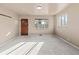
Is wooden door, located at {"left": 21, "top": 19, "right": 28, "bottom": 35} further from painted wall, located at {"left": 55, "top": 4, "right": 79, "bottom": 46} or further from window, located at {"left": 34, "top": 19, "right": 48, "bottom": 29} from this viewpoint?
painted wall, located at {"left": 55, "top": 4, "right": 79, "bottom": 46}

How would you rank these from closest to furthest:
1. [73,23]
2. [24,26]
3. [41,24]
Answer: [73,23], [24,26], [41,24]

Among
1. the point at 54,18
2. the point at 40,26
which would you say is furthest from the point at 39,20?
the point at 54,18

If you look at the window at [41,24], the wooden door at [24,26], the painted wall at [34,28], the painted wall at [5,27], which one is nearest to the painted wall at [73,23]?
the painted wall at [5,27]

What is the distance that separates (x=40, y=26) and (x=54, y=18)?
180cm

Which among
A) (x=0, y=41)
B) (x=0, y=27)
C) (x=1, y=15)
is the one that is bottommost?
(x=0, y=41)

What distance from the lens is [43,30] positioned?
12.9 m

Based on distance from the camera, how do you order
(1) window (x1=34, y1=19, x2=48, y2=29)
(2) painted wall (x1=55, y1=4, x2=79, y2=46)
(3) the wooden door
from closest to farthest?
(2) painted wall (x1=55, y1=4, x2=79, y2=46), (3) the wooden door, (1) window (x1=34, y1=19, x2=48, y2=29)

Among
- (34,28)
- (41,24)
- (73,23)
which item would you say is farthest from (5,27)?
(41,24)

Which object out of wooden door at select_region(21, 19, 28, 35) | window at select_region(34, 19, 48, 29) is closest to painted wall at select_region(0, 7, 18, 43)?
wooden door at select_region(21, 19, 28, 35)

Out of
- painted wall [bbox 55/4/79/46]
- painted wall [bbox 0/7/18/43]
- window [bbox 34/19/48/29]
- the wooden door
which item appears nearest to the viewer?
painted wall [bbox 55/4/79/46]

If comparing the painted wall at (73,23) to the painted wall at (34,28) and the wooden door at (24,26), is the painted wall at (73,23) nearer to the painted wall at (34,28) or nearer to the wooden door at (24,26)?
the painted wall at (34,28)

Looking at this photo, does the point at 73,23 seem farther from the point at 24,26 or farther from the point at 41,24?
the point at 24,26
